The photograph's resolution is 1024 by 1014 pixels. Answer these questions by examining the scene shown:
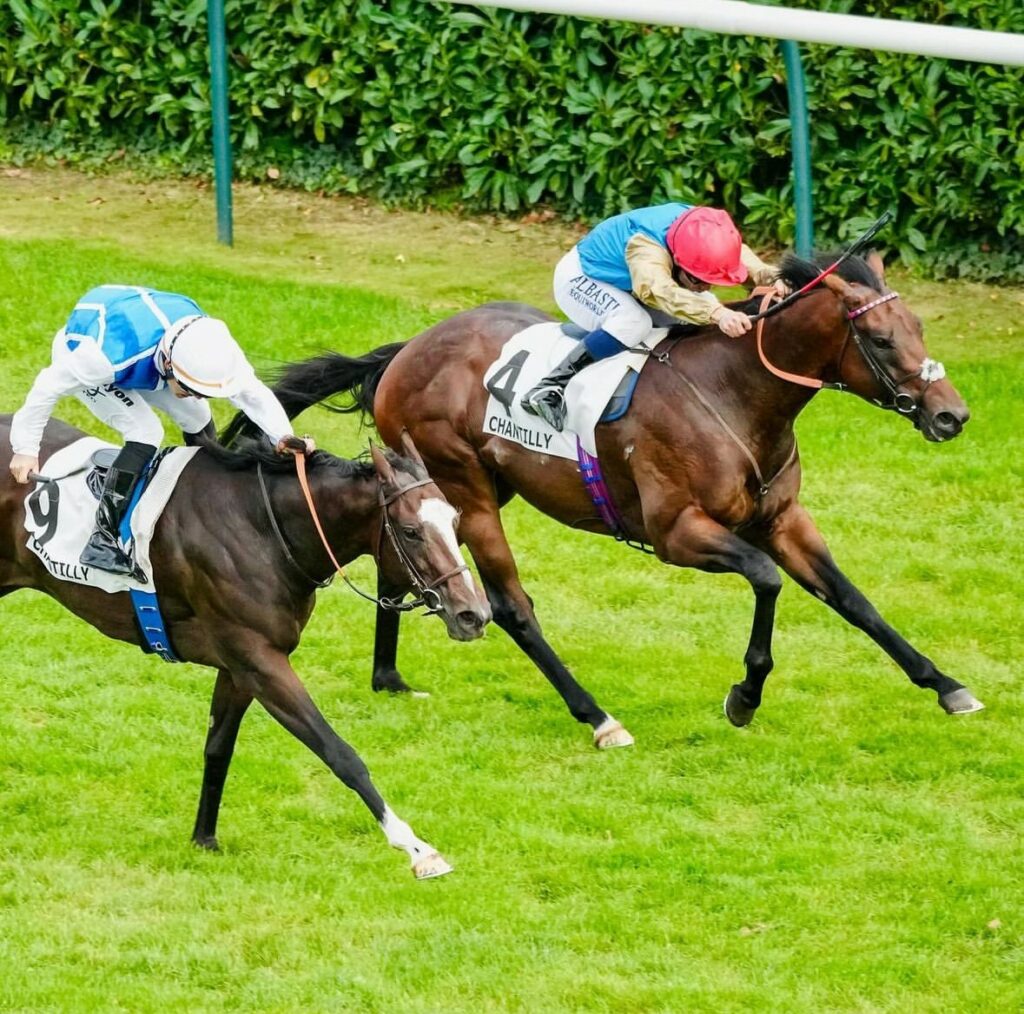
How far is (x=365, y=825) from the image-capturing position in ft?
25.3

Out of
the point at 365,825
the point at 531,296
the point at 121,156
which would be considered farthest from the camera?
the point at 121,156

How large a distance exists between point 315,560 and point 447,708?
218 cm

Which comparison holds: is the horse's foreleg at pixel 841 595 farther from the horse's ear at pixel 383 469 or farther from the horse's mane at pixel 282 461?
the horse's ear at pixel 383 469

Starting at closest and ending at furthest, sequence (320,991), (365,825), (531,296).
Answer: (320,991) < (365,825) < (531,296)

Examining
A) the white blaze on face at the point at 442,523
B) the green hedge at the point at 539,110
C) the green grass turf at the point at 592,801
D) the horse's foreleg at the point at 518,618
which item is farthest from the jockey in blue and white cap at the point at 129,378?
the green hedge at the point at 539,110

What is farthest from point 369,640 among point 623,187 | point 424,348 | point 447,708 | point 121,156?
point 121,156

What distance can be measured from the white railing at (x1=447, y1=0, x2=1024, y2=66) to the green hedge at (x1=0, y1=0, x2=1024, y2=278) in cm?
654

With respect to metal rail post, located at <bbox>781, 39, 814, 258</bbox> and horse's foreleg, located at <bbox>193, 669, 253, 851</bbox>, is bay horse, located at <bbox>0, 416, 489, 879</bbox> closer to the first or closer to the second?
horse's foreleg, located at <bbox>193, 669, 253, 851</bbox>

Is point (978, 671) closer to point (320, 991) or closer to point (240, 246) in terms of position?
point (320, 991)

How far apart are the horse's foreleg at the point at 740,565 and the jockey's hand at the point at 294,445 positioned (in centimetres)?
183

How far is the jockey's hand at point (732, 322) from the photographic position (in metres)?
7.85

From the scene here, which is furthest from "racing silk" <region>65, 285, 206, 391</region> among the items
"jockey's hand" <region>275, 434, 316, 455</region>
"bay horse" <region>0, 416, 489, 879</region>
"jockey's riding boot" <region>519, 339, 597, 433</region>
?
"jockey's riding boot" <region>519, 339, 597, 433</region>

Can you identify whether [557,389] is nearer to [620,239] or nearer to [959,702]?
[620,239]

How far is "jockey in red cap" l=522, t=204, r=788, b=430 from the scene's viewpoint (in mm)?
7832
